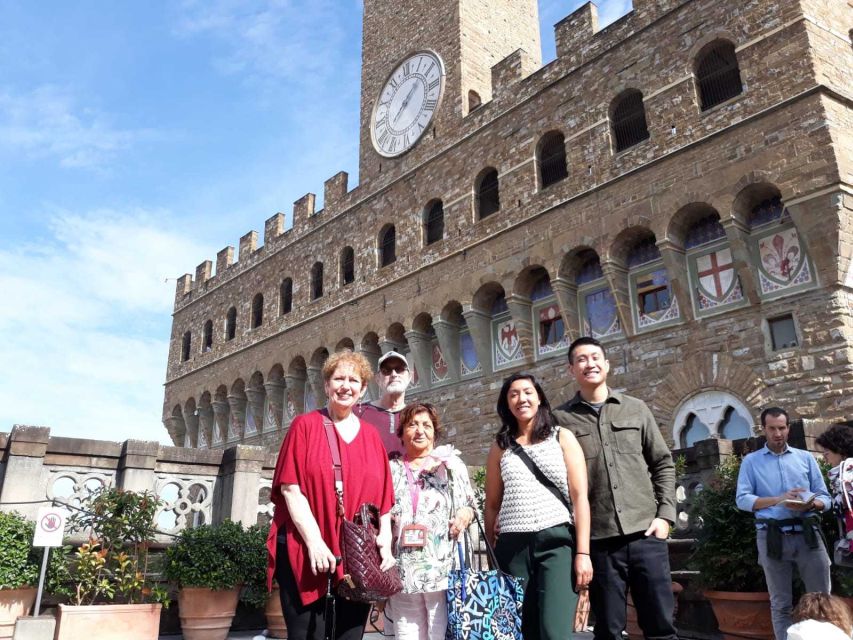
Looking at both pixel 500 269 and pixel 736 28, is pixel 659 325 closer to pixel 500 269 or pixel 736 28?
pixel 500 269

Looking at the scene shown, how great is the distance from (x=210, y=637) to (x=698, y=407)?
839 centimetres

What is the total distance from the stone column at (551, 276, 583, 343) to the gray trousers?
8520mm

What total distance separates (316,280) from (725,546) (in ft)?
Answer: 54.8

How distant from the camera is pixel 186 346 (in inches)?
1093

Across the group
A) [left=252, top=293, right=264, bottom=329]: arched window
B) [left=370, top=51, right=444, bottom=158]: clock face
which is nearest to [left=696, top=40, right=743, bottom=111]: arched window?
[left=370, top=51, right=444, bottom=158]: clock face

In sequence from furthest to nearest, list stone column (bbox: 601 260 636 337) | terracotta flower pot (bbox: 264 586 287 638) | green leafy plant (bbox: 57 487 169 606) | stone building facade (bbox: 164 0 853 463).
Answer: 1. stone column (bbox: 601 260 636 337)
2. stone building facade (bbox: 164 0 853 463)
3. terracotta flower pot (bbox: 264 586 287 638)
4. green leafy plant (bbox: 57 487 169 606)

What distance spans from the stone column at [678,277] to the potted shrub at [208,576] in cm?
847

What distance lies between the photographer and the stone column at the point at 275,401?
69.5ft

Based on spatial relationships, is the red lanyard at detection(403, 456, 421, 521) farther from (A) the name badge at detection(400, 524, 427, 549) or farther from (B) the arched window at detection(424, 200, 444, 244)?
(B) the arched window at detection(424, 200, 444, 244)

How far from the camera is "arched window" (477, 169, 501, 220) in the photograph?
51.9 ft

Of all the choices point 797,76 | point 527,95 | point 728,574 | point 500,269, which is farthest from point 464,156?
point 728,574

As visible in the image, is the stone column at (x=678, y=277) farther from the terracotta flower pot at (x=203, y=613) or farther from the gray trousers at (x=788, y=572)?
the terracotta flower pot at (x=203, y=613)

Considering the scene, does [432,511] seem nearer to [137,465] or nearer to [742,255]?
[137,465]

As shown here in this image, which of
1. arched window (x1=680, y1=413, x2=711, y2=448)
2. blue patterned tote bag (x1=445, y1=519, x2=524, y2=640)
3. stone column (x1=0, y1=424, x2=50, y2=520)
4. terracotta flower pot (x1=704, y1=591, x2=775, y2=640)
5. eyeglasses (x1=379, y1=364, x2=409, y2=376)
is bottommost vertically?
terracotta flower pot (x1=704, y1=591, x2=775, y2=640)
